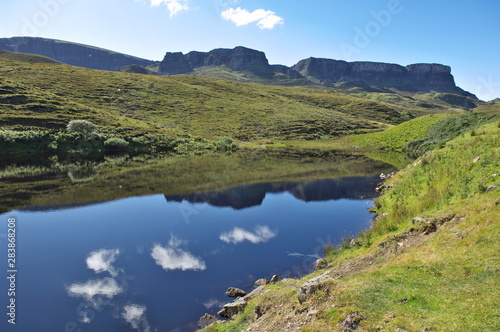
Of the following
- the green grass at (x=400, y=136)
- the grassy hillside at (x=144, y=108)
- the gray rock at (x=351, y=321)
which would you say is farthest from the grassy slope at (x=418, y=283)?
the green grass at (x=400, y=136)

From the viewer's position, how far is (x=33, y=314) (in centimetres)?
1505

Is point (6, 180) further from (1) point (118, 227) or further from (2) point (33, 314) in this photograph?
(2) point (33, 314)

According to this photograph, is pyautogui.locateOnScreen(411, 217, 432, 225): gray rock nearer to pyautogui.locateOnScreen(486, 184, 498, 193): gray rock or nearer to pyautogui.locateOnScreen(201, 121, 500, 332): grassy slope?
pyautogui.locateOnScreen(201, 121, 500, 332): grassy slope

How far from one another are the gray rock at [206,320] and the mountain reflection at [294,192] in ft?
64.7

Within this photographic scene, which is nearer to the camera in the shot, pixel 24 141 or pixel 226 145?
pixel 24 141

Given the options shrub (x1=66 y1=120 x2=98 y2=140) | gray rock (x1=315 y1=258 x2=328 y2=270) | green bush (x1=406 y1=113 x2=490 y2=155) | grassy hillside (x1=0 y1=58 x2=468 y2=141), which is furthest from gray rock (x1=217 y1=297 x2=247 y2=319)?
grassy hillside (x1=0 y1=58 x2=468 y2=141)

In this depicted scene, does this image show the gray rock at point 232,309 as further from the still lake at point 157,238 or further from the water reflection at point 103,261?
the water reflection at point 103,261

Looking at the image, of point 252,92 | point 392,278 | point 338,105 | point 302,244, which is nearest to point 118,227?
point 302,244

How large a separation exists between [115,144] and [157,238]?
165 feet

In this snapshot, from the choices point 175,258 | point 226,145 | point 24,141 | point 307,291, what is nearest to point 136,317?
point 175,258

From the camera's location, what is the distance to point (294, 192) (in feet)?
138

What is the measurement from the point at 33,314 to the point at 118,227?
12825 millimetres

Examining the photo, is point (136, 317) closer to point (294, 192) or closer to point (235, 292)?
point (235, 292)

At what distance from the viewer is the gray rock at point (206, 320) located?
47.0 ft
